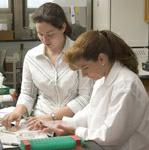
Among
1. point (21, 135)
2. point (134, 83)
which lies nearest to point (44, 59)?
point (21, 135)

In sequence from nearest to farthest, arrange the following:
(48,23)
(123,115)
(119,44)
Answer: (123,115)
(119,44)
(48,23)

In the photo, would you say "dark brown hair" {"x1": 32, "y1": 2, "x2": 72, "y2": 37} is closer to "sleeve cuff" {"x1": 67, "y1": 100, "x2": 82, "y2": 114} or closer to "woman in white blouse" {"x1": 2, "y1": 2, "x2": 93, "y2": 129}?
"woman in white blouse" {"x1": 2, "y1": 2, "x2": 93, "y2": 129}

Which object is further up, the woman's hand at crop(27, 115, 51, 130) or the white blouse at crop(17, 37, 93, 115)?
the white blouse at crop(17, 37, 93, 115)

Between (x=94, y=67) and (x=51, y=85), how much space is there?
1.68 ft

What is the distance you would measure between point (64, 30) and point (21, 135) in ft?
2.27

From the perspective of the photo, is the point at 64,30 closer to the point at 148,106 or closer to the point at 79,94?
the point at 79,94

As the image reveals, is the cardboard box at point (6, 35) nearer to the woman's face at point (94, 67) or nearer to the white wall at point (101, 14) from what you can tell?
the white wall at point (101, 14)

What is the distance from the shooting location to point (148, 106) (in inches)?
57.2

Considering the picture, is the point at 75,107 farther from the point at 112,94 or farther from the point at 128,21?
the point at 128,21

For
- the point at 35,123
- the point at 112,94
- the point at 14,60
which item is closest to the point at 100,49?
the point at 112,94

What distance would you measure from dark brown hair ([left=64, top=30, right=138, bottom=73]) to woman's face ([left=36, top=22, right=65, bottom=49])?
1.45 ft

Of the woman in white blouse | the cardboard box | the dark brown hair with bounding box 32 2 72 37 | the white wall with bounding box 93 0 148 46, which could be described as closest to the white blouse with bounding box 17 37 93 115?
the woman in white blouse

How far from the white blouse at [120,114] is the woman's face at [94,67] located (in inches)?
1.4

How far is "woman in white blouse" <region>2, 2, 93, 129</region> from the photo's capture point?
1.89 metres
